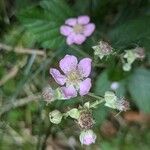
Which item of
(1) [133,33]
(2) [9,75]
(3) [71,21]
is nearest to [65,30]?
(3) [71,21]

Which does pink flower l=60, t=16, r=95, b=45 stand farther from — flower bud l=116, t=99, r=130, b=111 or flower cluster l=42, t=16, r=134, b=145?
flower bud l=116, t=99, r=130, b=111

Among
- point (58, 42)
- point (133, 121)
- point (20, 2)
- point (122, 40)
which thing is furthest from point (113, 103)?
point (133, 121)

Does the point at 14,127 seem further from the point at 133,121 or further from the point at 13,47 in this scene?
the point at 133,121

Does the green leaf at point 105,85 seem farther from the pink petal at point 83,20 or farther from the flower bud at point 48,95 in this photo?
the flower bud at point 48,95

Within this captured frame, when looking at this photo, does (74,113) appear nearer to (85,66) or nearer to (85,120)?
(85,120)

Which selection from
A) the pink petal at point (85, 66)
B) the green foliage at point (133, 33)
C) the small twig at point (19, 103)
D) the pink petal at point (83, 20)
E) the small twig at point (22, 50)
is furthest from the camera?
the small twig at point (22, 50)

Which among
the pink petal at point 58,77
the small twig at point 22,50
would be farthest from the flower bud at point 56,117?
the small twig at point 22,50
